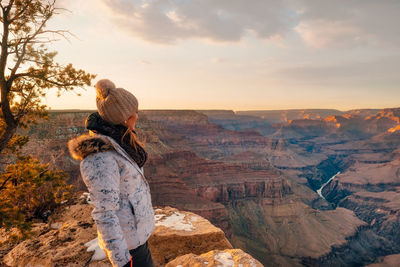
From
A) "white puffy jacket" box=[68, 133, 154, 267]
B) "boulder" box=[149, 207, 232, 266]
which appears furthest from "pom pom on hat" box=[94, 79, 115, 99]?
"boulder" box=[149, 207, 232, 266]

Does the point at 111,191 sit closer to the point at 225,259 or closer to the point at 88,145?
the point at 88,145

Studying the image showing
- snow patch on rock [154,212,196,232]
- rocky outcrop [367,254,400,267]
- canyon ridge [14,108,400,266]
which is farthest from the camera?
rocky outcrop [367,254,400,267]

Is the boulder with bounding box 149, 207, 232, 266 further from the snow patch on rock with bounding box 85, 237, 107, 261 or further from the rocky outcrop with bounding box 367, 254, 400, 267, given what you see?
the rocky outcrop with bounding box 367, 254, 400, 267

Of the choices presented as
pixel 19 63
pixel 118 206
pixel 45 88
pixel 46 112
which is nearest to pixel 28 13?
pixel 19 63

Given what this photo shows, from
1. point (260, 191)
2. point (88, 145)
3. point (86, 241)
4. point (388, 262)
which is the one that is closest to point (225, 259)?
point (86, 241)

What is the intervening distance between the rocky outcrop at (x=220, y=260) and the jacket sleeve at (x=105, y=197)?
2.15 meters

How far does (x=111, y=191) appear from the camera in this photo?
1708 millimetres

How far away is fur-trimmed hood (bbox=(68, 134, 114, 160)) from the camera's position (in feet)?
5.57

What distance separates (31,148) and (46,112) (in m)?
27.4

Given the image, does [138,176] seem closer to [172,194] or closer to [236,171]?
[172,194]

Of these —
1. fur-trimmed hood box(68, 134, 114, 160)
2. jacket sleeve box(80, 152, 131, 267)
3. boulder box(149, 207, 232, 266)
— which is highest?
fur-trimmed hood box(68, 134, 114, 160)

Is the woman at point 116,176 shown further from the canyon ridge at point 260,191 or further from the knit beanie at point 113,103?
the canyon ridge at point 260,191

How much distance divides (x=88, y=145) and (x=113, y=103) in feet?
1.26

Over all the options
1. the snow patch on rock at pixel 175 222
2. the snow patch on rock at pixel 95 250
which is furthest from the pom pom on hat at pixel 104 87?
the snow patch on rock at pixel 175 222
